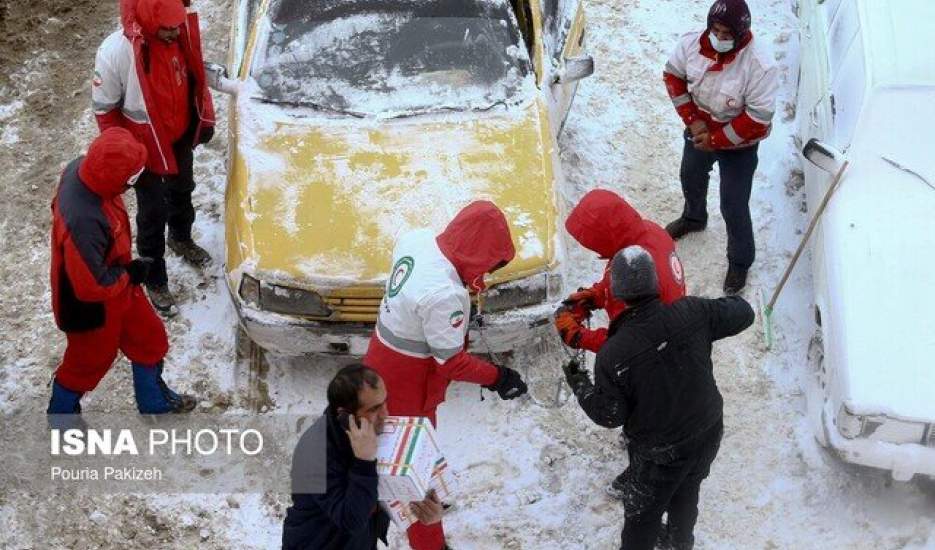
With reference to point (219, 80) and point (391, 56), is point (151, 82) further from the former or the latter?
point (391, 56)

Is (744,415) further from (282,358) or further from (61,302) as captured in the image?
(61,302)

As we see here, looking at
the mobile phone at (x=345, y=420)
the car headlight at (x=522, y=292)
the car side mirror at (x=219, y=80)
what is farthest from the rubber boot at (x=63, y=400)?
the mobile phone at (x=345, y=420)

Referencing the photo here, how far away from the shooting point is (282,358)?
6.12 meters

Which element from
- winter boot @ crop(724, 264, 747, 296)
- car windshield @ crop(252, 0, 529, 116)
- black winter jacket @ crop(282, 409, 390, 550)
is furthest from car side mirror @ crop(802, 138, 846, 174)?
black winter jacket @ crop(282, 409, 390, 550)

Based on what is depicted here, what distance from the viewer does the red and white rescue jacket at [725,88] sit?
5.63 meters

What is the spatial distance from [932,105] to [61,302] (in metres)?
4.72

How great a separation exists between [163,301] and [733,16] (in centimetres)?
368

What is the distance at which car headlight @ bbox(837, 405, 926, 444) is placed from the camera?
195 inches

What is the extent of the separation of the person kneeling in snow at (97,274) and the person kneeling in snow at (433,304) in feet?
4.37

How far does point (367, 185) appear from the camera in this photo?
224 inches

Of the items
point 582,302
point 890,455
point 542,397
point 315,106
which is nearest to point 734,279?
point 542,397

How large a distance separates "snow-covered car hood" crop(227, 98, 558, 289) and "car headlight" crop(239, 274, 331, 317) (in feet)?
0.23

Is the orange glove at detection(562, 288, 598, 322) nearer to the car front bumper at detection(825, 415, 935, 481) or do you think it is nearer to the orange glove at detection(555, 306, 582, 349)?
the orange glove at detection(555, 306, 582, 349)

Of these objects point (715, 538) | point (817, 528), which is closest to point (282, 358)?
point (715, 538)
